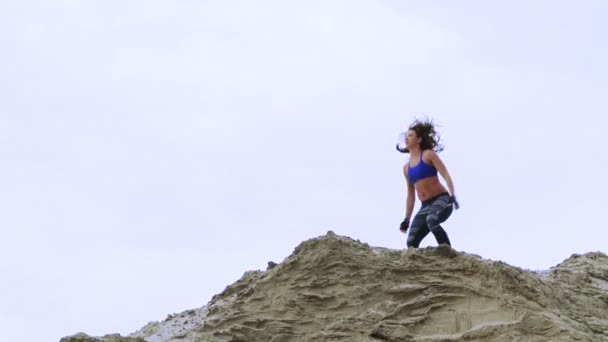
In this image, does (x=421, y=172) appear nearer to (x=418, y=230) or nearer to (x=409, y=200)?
(x=409, y=200)

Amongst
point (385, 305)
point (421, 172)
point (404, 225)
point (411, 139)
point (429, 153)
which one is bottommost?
point (385, 305)

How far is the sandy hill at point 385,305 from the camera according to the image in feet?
35.7

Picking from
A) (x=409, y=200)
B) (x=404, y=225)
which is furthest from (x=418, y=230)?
(x=409, y=200)

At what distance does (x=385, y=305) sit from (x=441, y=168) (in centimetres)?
198

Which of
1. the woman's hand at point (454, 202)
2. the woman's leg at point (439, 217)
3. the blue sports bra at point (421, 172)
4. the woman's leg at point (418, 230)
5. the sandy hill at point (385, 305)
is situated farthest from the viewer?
the blue sports bra at point (421, 172)

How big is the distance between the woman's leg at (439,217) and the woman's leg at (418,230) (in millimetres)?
129

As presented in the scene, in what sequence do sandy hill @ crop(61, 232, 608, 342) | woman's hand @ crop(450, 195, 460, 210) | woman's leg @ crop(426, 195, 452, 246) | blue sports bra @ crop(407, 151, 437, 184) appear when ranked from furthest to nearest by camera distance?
blue sports bra @ crop(407, 151, 437, 184), woman's hand @ crop(450, 195, 460, 210), woman's leg @ crop(426, 195, 452, 246), sandy hill @ crop(61, 232, 608, 342)

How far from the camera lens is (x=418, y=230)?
12.5 metres

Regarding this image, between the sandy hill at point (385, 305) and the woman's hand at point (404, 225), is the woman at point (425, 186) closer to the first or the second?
the woman's hand at point (404, 225)

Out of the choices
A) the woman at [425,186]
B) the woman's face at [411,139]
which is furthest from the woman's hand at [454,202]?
the woman's face at [411,139]

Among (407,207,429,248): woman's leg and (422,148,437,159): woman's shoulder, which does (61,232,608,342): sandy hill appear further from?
(422,148,437,159): woman's shoulder

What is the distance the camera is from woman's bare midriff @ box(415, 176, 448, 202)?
41.2 ft

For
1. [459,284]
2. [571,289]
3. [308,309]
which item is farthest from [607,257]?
[308,309]

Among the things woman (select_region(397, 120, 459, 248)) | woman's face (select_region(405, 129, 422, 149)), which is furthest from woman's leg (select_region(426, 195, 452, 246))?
woman's face (select_region(405, 129, 422, 149))
